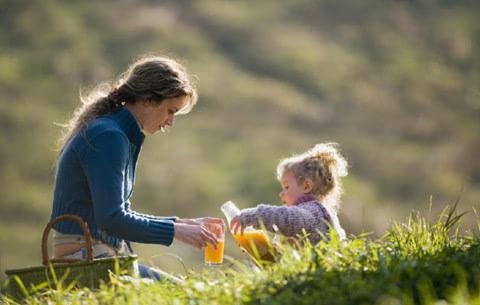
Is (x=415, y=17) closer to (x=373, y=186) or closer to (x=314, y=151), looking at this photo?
(x=373, y=186)

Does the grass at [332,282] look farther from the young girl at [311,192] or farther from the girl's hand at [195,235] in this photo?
the young girl at [311,192]

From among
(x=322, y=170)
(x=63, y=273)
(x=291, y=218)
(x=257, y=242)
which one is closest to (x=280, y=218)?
(x=291, y=218)

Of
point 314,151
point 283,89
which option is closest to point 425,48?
point 283,89

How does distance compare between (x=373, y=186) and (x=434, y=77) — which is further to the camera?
(x=434, y=77)

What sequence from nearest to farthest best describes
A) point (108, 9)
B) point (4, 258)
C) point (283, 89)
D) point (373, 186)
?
point (4, 258)
point (373, 186)
point (283, 89)
point (108, 9)

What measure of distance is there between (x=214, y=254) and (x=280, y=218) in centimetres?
51

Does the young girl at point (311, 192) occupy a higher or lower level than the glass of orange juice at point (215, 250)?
higher

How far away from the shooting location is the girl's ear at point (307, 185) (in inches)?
253

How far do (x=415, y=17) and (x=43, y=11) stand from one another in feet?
35.3

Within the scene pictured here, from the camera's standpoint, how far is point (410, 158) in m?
26.4

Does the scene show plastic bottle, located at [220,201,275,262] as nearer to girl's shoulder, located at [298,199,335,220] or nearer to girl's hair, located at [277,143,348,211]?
girl's shoulder, located at [298,199,335,220]

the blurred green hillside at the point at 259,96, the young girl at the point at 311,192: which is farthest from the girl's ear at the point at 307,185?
the blurred green hillside at the point at 259,96

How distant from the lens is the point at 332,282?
4.62 metres

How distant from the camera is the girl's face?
643 centimetres
